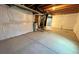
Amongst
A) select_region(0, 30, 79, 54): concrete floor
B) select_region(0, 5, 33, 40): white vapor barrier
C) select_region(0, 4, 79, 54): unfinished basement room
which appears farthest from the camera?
select_region(0, 5, 33, 40): white vapor barrier

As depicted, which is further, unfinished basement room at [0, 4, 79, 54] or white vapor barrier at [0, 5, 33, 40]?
white vapor barrier at [0, 5, 33, 40]

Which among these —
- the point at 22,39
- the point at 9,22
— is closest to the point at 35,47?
the point at 22,39

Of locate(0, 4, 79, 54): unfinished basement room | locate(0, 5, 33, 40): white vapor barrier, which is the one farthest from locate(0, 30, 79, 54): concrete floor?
locate(0, 5, 33, 40): white vapor barrier

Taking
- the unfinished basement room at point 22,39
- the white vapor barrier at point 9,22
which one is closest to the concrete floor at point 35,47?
the unfinished basement room at point 22,39

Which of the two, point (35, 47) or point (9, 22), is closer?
point (35, 47)

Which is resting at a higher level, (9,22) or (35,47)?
(9,22)

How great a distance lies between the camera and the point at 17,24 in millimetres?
4000

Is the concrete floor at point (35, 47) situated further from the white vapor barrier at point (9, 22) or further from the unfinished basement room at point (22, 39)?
the white vapor barrier at point (9, 22)

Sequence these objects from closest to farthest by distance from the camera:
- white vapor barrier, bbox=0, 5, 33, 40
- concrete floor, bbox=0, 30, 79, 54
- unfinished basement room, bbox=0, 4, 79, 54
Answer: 1. concrete floor, bbox=0, 30, 79, 54
2. unfinished basement room, bbox=0, 4, 79, 54
3. white vapor barrier, bbox=0, 5, 33, 40

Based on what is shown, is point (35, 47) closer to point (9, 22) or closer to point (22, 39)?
point (22, 39)

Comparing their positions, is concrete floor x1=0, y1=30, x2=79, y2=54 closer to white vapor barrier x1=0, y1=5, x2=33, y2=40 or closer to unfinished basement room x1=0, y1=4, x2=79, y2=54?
unfinished basement room x1=0, y1=4, x2=79, y2=54

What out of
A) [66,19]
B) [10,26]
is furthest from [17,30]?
[66,19]

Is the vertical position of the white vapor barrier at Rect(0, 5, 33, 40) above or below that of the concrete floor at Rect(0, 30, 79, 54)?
above
